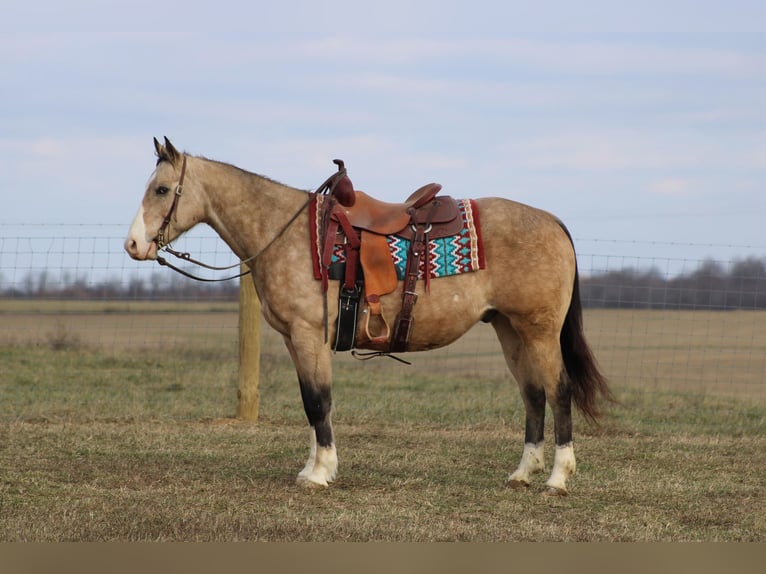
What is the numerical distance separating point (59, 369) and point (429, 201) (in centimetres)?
755

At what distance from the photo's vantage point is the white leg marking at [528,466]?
654 cm

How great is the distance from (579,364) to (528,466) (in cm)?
82

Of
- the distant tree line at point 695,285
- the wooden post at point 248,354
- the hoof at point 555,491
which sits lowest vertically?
the hoof at point 555,491

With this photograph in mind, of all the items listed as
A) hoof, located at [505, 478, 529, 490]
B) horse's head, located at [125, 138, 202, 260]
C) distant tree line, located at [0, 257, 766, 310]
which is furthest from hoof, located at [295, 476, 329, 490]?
distant tree line, located at [0, 257, 766, 310]

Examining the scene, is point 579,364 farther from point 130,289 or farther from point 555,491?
point 130,289

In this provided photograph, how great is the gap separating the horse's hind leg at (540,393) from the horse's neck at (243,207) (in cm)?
171

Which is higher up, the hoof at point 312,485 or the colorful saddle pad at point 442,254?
the colorful saddle pad at point 442,254

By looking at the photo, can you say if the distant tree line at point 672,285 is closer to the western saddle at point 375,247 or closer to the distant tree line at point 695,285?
the distant tree line at point 695,285

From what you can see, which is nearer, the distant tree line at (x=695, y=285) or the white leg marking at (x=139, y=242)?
the white leg marking at (x=139, y=242)

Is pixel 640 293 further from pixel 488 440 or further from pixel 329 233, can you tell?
pixel 329 233

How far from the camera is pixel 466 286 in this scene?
639 centimetres

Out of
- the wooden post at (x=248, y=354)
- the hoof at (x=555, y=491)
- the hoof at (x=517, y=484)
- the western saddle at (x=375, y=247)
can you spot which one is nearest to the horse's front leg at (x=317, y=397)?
the western saddle at (x=375, y=247)

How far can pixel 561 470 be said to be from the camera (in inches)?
251

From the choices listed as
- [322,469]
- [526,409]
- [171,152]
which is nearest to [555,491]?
[526,409]
